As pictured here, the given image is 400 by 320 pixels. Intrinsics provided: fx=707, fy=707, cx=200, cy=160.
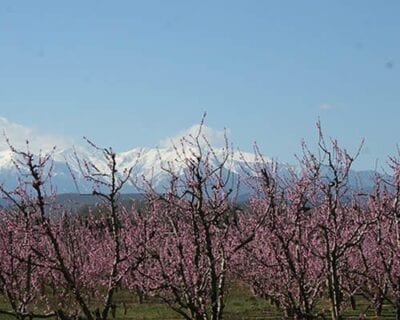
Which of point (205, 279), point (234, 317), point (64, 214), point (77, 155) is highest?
point (77, 155)

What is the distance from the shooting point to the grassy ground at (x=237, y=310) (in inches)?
955

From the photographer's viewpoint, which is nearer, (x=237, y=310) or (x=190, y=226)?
(x=190, y=226)

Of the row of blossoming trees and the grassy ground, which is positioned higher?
the row of blossoming trees

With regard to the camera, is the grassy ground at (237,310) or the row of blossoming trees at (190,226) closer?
the row of blossoming trees at (190,226)

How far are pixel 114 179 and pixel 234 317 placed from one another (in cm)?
1819

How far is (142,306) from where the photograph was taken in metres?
30.5

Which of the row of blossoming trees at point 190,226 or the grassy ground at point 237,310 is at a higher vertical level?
the row of blossoming trees at point 190,226

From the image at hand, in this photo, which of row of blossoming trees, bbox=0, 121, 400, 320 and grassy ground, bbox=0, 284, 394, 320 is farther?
grassy ground, bbox=0, 284, 394, 320

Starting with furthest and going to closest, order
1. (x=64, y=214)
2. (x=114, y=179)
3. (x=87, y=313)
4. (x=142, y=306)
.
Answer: (x=142, y=306), (x=64, y=214), (x=114, y=179), (x=87, y=313)

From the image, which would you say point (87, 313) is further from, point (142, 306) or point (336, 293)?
point (142, 306)

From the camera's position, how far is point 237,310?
87.9ft

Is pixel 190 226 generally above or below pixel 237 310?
above

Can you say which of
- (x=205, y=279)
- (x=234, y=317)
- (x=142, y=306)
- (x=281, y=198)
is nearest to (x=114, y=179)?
(x=205, y=279)

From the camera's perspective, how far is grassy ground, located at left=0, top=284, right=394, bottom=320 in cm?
2425
